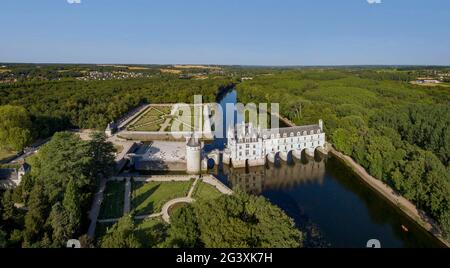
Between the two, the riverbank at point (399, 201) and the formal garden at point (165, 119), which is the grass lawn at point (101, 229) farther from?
the formal garden at point (165, 119)

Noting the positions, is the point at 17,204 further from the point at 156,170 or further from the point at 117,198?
the point at 156,170

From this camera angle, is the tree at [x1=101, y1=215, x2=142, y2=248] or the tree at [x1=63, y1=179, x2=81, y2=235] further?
the tree at [x1=63, y1=179, x2=81, y2=235]

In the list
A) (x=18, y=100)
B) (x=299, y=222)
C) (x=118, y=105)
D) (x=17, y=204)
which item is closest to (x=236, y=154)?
(x=299, y=222)

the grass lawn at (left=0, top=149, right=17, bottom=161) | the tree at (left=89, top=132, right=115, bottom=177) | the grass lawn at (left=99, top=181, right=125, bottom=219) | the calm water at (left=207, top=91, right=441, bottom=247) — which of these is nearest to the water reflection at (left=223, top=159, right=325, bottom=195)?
the calm water at (left=207, top=91, right=441, bottom=247)

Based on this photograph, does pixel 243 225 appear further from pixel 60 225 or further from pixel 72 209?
pixel 72 209

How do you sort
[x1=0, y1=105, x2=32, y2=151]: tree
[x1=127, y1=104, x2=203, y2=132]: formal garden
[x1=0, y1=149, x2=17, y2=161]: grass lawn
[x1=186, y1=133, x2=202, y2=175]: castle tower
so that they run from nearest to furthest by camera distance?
[x1=186, y1=133, x2=202, y2=175]: castle tower, [x1=0, y1=149, x2=17, y2=161]: grass lawn, [x1=0, y1=105, x2=32, y2=151]: tree, [x1=127, y1=104, x2=203, y2=132]: formal garden

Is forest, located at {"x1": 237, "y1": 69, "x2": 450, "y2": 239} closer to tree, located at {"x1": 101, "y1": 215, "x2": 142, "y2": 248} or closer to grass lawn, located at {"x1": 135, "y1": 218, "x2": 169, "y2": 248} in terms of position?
grass lawn, located at {"x1": 135, "y1": 218, "x2": 169, "y2": 248}

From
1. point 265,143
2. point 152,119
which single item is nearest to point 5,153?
point 152,119
